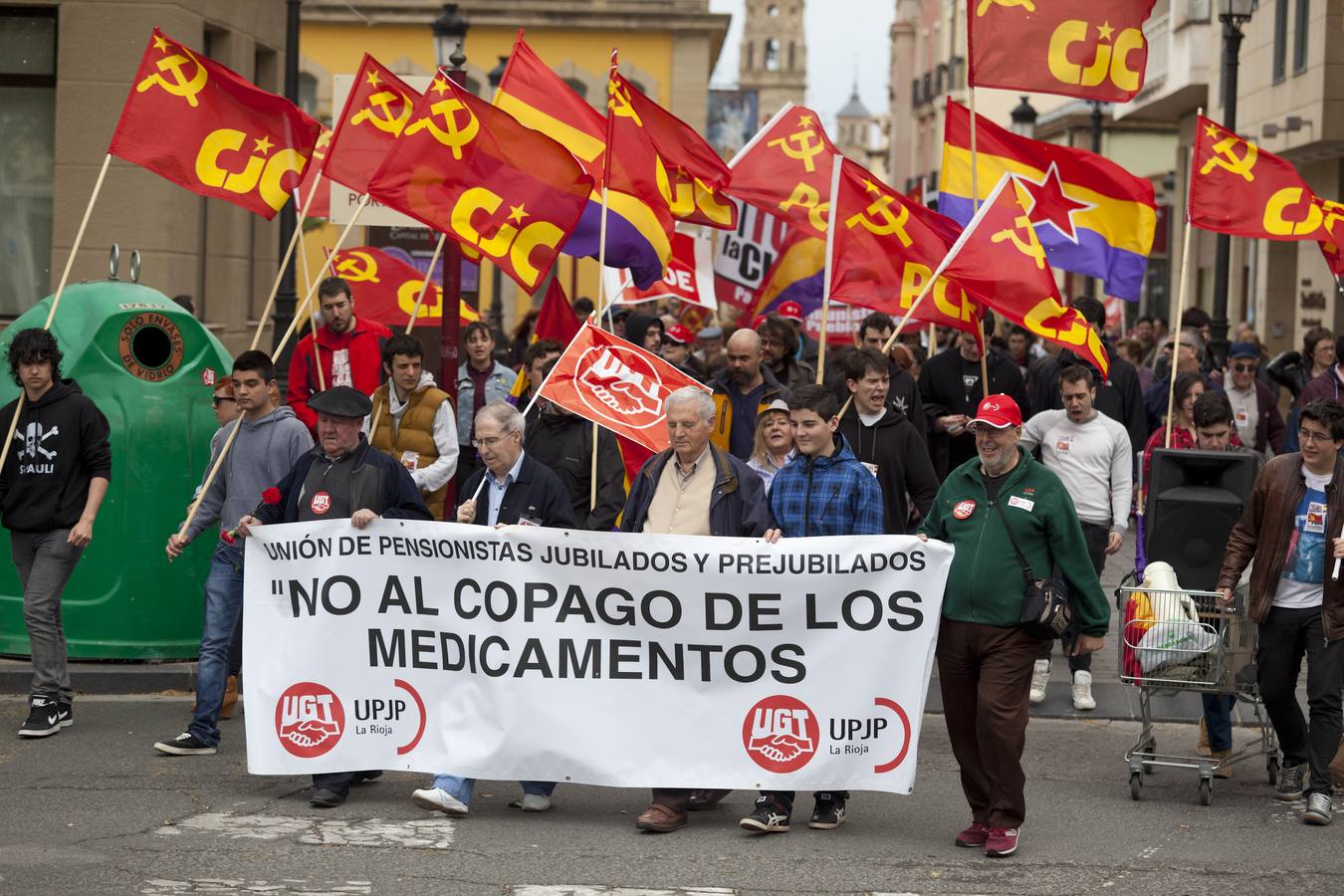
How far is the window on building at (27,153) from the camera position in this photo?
16.3 m

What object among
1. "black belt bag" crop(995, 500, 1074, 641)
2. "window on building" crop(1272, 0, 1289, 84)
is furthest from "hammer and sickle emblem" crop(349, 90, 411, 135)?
"window on building" crop(1272, 0, 1289, 84)

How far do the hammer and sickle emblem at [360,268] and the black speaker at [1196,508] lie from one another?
24.5ft

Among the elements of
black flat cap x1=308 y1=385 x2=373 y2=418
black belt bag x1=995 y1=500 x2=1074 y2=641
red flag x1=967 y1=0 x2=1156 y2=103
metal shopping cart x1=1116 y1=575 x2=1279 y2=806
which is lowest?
metal shopping cart x1=1116 y1=575 x2=1279 y2=806

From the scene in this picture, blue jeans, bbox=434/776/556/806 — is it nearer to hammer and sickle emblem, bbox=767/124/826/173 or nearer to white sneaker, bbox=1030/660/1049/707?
white sneaker, bbox=1030/660/1049/707

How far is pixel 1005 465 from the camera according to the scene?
7.74 meters

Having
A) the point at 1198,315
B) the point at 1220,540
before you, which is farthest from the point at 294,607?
the point at 1198,315

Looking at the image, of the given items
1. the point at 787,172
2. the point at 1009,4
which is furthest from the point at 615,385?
the point at 1009,4

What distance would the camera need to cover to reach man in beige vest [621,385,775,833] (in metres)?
7.91

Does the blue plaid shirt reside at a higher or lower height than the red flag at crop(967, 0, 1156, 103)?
lower

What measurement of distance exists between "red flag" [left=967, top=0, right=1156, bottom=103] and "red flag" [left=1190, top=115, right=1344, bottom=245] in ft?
2.41

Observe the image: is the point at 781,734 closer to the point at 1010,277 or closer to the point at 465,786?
the point at 465,786

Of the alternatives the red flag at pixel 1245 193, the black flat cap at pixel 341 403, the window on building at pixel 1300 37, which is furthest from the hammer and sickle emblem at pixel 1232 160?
the window on building at pixel 1300 37

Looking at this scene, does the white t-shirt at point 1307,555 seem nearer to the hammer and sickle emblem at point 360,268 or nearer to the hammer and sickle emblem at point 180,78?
the hammer and sickle emblem at point 180,78

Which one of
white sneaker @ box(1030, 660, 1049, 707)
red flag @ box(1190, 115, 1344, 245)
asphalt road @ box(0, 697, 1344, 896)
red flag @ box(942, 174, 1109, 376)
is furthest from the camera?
red flag @ box(1190, 115, 1344, 245)
